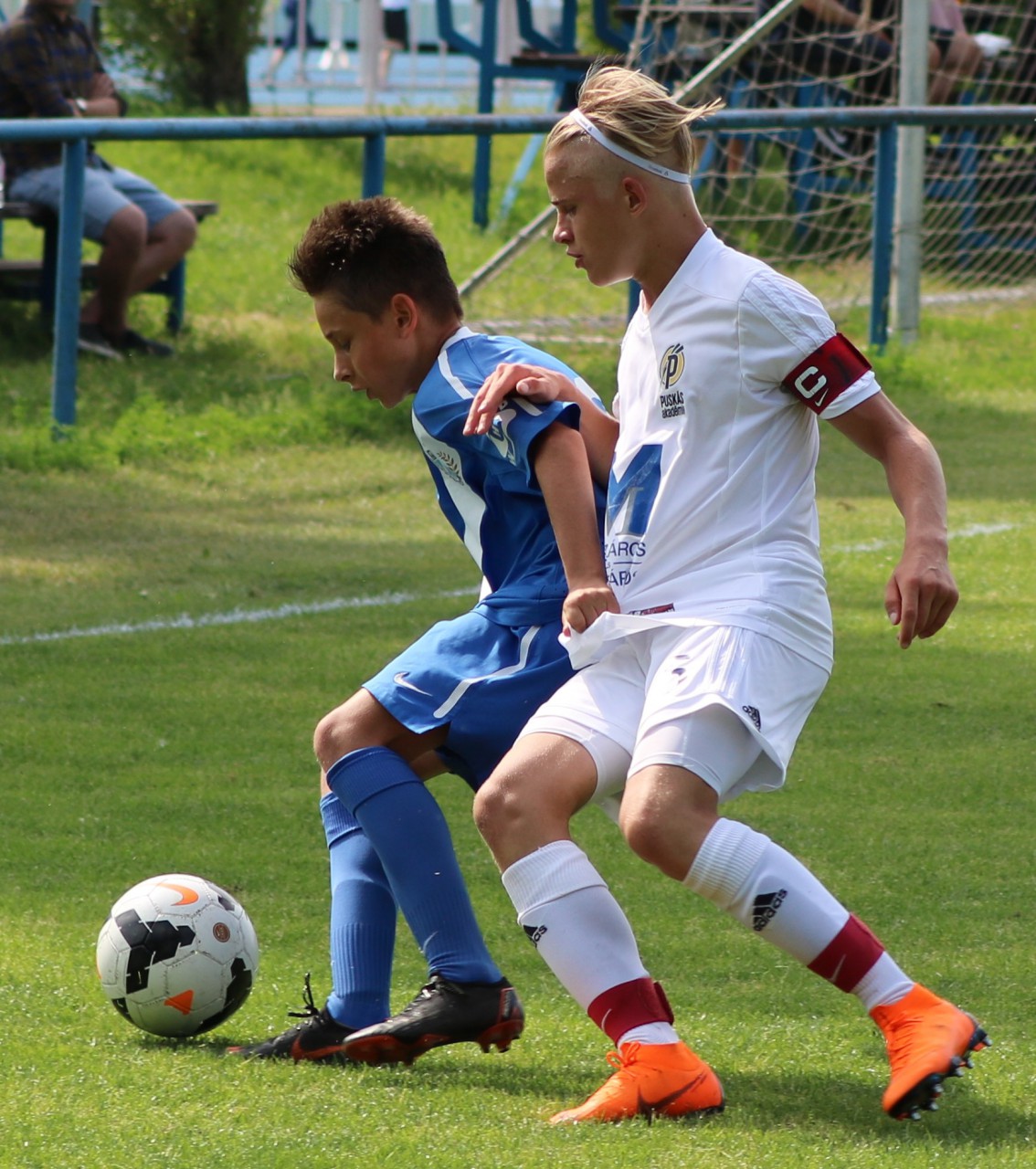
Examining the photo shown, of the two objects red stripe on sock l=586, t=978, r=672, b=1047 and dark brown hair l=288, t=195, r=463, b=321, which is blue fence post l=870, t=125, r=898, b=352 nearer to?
dark brown hair l=288, t=195, r=463, b=321

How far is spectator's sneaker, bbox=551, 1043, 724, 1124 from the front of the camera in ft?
9.35

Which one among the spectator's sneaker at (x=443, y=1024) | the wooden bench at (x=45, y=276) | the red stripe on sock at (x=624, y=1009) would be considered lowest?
the wooden bench at (x=45, y=276)

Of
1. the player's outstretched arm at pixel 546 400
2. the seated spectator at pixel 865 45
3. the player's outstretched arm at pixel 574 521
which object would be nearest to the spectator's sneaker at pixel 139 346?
the seated spectator at pixel 865 45

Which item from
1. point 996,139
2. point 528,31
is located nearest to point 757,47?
point 996,139

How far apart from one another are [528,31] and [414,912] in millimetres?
15017

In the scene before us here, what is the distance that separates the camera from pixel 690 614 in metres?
3.01

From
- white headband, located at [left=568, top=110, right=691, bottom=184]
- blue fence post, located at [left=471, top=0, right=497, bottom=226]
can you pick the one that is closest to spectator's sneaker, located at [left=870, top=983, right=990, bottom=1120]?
white headband, located at [left=568, top=110, right=691, bottom=184]

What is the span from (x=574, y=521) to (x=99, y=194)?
7980mm

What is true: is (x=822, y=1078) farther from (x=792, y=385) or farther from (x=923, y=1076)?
(x=792, y=385)

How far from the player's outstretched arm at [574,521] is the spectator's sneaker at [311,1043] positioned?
2.52ft

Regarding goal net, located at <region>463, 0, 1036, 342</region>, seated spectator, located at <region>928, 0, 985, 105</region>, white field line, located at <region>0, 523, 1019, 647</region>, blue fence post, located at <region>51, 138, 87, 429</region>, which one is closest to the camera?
white field line, located at <region>0, 523, 1019, 647</region>

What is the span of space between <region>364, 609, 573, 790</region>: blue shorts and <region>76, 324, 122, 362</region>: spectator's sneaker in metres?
7.64

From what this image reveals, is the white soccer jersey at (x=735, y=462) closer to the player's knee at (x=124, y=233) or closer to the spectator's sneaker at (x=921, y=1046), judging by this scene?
the spectator's sneaker at (x=921, y=1046)

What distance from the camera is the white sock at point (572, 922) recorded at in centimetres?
294
